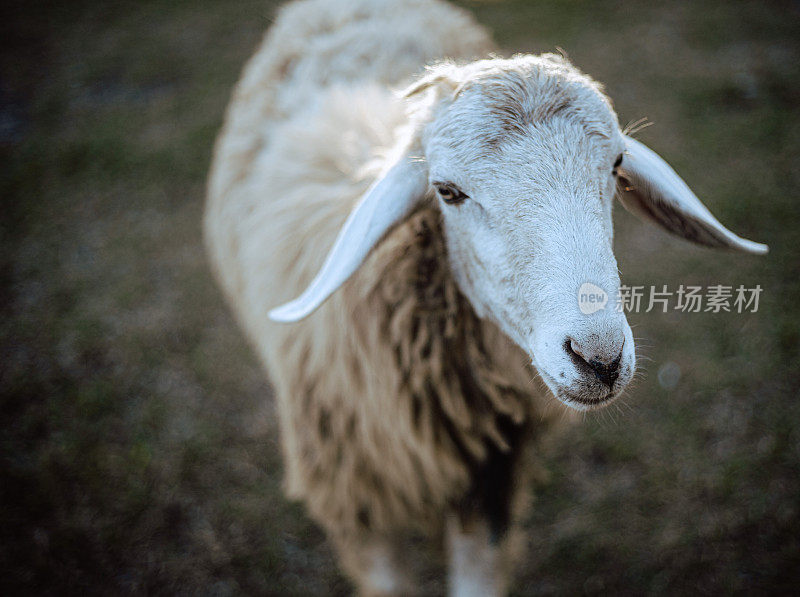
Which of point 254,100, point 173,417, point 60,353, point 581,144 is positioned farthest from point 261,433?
point 581,144

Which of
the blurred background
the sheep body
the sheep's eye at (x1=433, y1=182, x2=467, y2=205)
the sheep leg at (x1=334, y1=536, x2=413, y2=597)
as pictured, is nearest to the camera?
the sheep's eye at (x1=433, y1=182, x2=467, y2=205)

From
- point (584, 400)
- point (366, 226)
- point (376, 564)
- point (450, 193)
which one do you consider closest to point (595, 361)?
point (584, 400)

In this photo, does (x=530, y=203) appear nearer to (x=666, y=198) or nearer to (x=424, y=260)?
(x=424, y=260)

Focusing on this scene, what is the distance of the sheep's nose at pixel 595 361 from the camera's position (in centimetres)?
106

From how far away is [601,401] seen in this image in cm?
116

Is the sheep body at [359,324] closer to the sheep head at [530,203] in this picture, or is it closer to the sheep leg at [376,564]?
the sheep leg at [376,564]

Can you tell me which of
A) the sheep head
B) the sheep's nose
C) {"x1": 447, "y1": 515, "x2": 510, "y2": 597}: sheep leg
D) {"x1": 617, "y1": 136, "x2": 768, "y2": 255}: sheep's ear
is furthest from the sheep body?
{"x1": 617, "y1": 136, "x2": 768, "y2": 255}: sheep's ear

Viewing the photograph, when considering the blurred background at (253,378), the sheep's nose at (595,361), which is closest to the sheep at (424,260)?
the sheep's nose at (595,361)

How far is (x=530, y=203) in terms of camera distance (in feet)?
3.85

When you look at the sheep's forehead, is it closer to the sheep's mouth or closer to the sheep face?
the sheep face

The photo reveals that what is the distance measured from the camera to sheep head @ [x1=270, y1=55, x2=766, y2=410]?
1095 mm

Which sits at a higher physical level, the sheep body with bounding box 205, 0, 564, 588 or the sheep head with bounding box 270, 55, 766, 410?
the sheep head with bounding box 270, 55, 766, 410

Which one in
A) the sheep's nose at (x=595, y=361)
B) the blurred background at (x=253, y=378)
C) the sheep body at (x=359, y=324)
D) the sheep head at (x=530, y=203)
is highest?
the sheep head at (x=530, y=203)

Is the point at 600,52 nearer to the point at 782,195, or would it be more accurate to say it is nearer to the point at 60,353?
the point at 782,195
